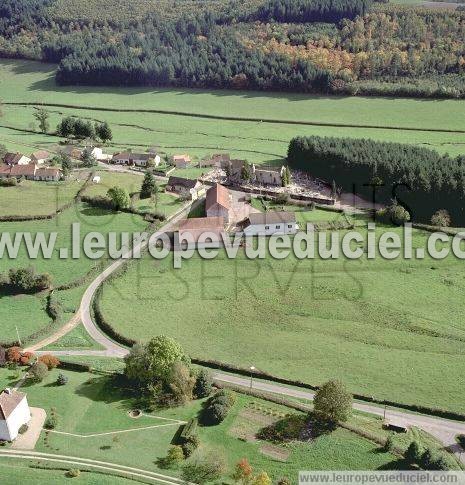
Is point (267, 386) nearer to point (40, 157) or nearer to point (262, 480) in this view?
point (262, 480)

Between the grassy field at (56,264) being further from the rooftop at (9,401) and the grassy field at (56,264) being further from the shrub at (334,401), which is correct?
the shrub at (334,401)

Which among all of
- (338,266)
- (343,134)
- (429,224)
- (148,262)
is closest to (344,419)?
(338,266)

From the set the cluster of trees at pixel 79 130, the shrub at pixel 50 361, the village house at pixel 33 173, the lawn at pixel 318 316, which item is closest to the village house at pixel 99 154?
the cluster of trees at pixel 79 130

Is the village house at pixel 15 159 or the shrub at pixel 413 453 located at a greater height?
the village house at pixel 15 159

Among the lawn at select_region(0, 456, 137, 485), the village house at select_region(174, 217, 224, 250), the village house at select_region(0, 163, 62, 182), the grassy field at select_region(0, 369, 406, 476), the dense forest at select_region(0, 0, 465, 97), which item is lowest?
the lawn at select_region(0, 456, 137, 485)

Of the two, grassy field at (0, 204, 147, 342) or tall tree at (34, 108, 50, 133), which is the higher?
tall tree at (34, 108, 50, 133)

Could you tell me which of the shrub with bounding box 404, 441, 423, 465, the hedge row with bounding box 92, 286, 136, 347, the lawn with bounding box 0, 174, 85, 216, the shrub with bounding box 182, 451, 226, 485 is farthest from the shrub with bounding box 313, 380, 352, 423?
the lawn with bounding box 0, 174, 85, 216

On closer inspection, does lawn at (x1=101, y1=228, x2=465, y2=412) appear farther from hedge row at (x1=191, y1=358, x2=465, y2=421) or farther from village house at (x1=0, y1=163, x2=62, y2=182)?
village house at (x1=0, y1=163, x2=62, y2=182)
